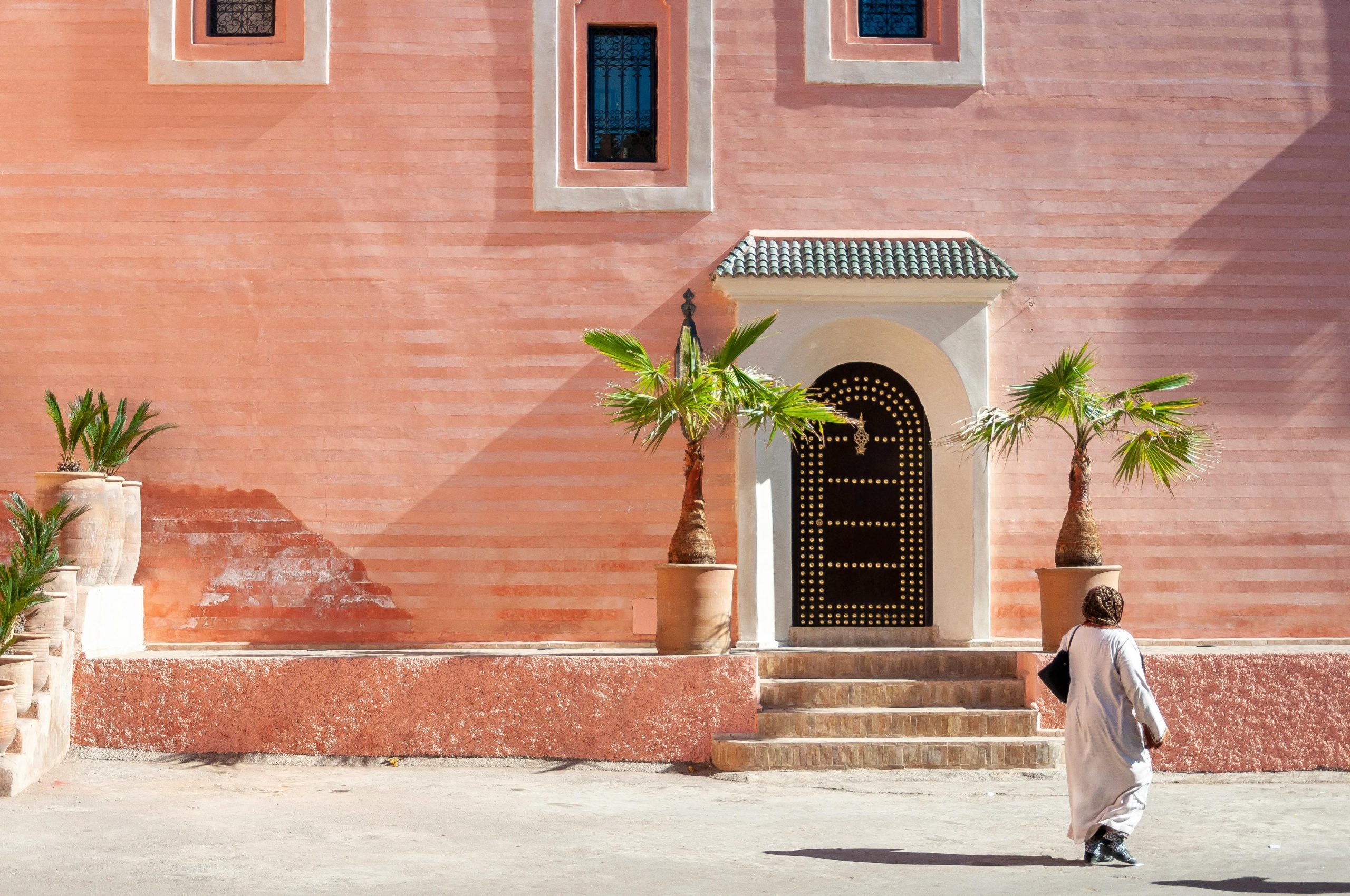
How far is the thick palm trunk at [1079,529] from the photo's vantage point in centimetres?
988

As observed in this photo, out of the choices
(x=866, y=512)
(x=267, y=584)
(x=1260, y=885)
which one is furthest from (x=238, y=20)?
(x=1260, y=885)

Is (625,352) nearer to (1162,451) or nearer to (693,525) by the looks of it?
(693,525)

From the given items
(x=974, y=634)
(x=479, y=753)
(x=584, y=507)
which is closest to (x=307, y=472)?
(x=584, y=507)

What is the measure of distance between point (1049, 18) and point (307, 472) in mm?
7327

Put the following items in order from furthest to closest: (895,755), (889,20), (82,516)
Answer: (889,20) → (82,516) → (895,755)

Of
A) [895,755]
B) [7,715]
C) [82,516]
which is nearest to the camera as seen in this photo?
[7,715]

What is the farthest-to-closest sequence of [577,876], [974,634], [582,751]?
[974,634], [582,751], [577,876]

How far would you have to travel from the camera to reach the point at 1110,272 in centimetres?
1177

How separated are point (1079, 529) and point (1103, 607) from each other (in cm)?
325

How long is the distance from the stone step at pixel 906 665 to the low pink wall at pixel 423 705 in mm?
736

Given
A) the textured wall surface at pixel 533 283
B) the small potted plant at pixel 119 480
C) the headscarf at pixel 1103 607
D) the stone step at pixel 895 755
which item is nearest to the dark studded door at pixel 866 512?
the textured wall surface at pixel 533 283

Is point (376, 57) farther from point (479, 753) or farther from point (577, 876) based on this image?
point (577, 876)

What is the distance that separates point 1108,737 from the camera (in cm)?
666

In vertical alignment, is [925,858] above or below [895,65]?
below
